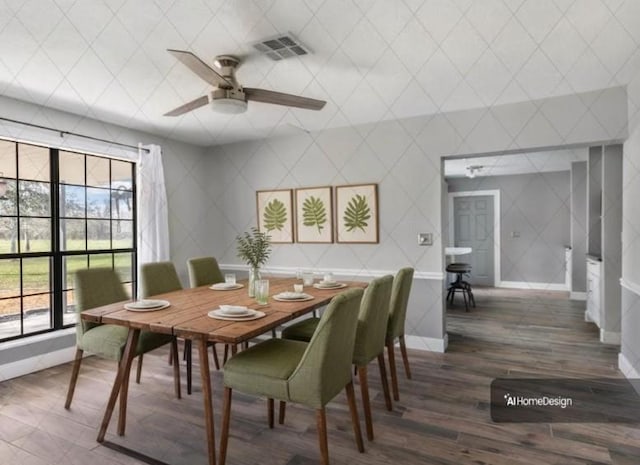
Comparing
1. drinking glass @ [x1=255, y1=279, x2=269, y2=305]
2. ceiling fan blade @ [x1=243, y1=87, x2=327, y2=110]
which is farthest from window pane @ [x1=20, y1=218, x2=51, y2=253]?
ceiling fan blade @ [x1=243, y1=87, x2=327, y2=110]

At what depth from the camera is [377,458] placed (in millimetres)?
1914

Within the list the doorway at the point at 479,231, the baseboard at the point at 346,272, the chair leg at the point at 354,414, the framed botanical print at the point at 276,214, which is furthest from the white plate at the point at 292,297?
the doorway at the point at 479,231

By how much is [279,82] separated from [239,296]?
1554 mm

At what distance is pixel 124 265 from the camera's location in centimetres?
391

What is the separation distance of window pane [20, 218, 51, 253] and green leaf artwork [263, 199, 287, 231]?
80.6 inches

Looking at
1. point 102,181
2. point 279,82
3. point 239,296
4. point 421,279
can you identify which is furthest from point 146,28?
point 421,279

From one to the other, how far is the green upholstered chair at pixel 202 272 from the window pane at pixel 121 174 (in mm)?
1183

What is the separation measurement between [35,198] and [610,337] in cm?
545

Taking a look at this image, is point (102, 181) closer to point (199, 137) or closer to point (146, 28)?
point (199, 137)

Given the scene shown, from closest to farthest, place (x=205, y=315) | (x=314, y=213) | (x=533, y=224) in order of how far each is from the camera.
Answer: (x=205, y=315) < (x=314, y=213) < (x=533, y=224)

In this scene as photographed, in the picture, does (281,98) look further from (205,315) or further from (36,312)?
(36,312)

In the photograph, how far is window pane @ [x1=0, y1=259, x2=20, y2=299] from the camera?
298 centimetres

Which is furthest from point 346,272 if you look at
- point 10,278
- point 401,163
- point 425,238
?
point 10,278

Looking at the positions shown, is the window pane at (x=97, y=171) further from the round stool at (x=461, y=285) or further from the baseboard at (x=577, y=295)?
the baseboard at (x=577, y=295)
